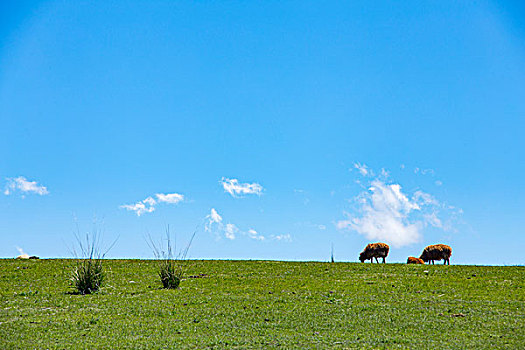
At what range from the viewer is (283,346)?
Result: 10016 millimetres

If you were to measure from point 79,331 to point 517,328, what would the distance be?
11.2m

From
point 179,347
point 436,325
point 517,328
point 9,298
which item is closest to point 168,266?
point 9,298

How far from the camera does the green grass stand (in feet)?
35.2

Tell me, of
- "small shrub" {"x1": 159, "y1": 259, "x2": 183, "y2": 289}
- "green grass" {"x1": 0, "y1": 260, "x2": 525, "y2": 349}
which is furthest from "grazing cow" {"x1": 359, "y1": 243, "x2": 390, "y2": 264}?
"small shrub" {"x1": 159, "y1": 259, "x2": 183, "y2": 289}

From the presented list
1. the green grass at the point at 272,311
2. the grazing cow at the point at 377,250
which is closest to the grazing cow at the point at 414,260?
the grazing cow at the point at 377,250

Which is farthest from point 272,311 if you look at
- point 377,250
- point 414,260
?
point 377,250

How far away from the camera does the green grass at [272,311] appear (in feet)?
35.2

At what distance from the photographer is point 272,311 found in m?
13.3

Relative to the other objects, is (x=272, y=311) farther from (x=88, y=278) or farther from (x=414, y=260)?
(x=414, y=260)

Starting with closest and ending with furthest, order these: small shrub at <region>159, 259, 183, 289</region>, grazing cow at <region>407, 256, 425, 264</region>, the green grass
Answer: the green grass < small shrub at <region>159, 259, 183, 289</region> < grazing cow at <region>407, 256, 425, 264</region>

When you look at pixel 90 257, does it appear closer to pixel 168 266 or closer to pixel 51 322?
pixel 168 266

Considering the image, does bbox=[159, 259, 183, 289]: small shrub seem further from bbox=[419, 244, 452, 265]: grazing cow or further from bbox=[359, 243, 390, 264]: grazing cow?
bbox=[419, 244, 452, 265]: grazing cow

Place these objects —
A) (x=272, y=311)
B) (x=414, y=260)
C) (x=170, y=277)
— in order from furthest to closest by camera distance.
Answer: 1. (x=414, y=260)
2. (x=170, y=277)
3. (x=272, y=311)

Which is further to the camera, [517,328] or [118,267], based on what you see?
[118,267]
